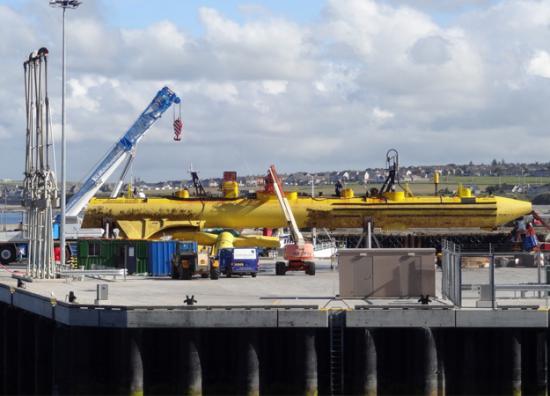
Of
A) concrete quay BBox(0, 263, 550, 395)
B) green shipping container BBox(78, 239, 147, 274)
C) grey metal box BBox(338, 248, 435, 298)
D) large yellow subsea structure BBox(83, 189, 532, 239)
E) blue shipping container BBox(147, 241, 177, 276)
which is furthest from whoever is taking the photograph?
large yellow subsea structure BBox(83, 189, 532, 239)

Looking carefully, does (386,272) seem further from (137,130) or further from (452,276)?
(137,130)

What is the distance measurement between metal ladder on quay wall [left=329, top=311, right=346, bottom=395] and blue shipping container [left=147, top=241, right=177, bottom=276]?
94.2ft

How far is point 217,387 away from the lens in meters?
42.0

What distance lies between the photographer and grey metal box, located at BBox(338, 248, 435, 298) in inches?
1860

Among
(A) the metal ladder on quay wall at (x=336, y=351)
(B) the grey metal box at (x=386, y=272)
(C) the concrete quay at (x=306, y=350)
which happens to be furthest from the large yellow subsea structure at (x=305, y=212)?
(A) the metal ladder on quay wall at (x=336, y=351)

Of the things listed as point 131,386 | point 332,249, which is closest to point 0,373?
point 131,386

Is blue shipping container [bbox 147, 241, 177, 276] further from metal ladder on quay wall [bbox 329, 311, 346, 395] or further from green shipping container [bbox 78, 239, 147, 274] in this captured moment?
metal ladder on quay wall [bbox 329, 311, 346, 395]

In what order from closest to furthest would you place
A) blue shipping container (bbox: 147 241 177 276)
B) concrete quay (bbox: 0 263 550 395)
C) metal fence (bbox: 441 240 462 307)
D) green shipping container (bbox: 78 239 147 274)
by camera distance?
concrete quay (bbox: 0 263 550 395), metal fence (bbox: 441 240 462 307), blue shipping container (bbox: 147 241 177 276), green shipping container (bbox: 78 239 147 274)

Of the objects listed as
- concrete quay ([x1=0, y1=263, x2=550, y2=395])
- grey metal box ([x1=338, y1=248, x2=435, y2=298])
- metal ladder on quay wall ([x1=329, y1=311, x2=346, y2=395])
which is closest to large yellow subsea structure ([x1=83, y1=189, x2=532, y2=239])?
grey metal box ([x1=338, y1=248, x2=435, y2=298])

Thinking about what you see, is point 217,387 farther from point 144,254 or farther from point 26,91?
point 144,254

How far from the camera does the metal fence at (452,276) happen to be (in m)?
43.9

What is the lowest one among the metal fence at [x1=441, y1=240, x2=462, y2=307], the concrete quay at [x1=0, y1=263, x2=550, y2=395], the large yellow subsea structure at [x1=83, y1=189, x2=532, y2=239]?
the concrete quay at [x1=0, y1=263, x2=550, y2=395]

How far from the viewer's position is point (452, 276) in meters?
46.0

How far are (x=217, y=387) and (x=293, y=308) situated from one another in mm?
3282
